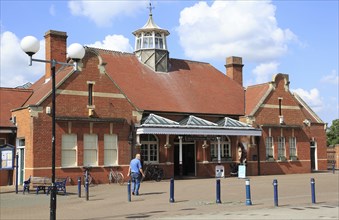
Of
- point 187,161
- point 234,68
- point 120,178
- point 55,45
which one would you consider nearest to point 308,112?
point 234,68

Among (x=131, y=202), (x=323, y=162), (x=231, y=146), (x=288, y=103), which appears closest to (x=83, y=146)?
(x=131, y=202)

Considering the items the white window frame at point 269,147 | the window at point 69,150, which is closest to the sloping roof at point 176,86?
the white window frame at point 269,147

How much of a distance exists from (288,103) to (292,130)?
2124 millimetres

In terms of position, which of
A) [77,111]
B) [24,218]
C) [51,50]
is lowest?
[24,218]

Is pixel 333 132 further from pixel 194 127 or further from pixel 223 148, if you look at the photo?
pixel 194 127

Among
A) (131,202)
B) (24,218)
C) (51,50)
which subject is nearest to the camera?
(24,218)

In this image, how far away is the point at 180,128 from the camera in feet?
95.4

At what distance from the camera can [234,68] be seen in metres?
38.9

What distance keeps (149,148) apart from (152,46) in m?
9.00

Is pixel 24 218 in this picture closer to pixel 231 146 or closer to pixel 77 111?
pixel 77 111

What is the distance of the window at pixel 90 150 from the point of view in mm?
26453

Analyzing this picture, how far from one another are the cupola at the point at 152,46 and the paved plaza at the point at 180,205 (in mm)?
14189

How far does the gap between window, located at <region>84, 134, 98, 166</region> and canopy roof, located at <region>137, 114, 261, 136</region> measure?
275 centimetres

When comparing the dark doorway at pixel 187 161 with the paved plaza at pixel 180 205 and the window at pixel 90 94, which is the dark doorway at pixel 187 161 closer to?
the window at pixel 90 94
